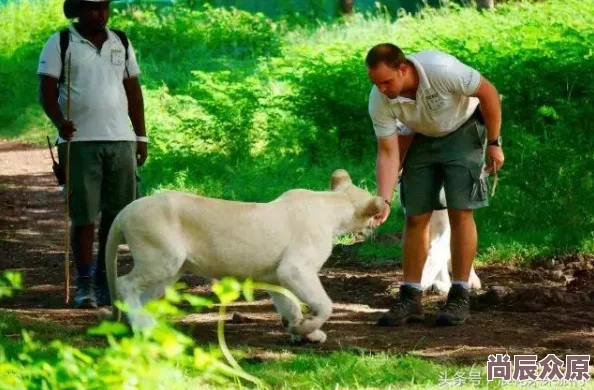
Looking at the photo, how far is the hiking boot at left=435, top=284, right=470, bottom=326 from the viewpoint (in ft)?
26.9

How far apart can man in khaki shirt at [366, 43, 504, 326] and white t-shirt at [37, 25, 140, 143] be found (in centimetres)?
180

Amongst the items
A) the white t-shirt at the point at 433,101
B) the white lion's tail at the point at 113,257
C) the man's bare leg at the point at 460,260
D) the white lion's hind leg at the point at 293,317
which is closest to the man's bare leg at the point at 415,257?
the man's bare leg at the point at 460,260

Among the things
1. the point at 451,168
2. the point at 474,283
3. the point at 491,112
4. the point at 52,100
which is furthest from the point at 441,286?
the point at 52,100

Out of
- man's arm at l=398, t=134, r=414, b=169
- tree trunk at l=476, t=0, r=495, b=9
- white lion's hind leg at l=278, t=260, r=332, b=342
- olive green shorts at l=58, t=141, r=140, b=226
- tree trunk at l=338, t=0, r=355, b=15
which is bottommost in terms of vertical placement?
white lion's hind leg at l=278, t=260, r=332, b=342

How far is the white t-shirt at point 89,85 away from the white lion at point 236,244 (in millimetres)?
1397

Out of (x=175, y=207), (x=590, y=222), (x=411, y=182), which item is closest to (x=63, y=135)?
(x=175, y=207)

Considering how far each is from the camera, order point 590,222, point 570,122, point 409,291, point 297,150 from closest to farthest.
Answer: point 409,291 < point 590,222 < point 570,122 < point 297,150

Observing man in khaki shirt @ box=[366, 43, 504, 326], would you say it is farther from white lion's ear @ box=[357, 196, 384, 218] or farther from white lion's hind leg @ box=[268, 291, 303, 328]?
white lion's hind leg @ box=[268, 291, 303, 328]

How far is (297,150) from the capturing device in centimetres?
1545

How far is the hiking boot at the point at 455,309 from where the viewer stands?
8188 millimetres

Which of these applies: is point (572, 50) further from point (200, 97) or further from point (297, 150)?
point (200, 97)

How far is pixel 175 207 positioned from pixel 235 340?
34.5 inches

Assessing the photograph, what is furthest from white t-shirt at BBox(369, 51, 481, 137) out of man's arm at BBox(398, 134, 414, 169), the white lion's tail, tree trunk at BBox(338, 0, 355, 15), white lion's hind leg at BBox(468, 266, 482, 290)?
tree trunk at BBox(338, 0, 355, 15)

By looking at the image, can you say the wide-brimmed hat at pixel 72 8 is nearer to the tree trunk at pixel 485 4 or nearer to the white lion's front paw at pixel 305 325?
the white lion's front paw at pixel 305 325
